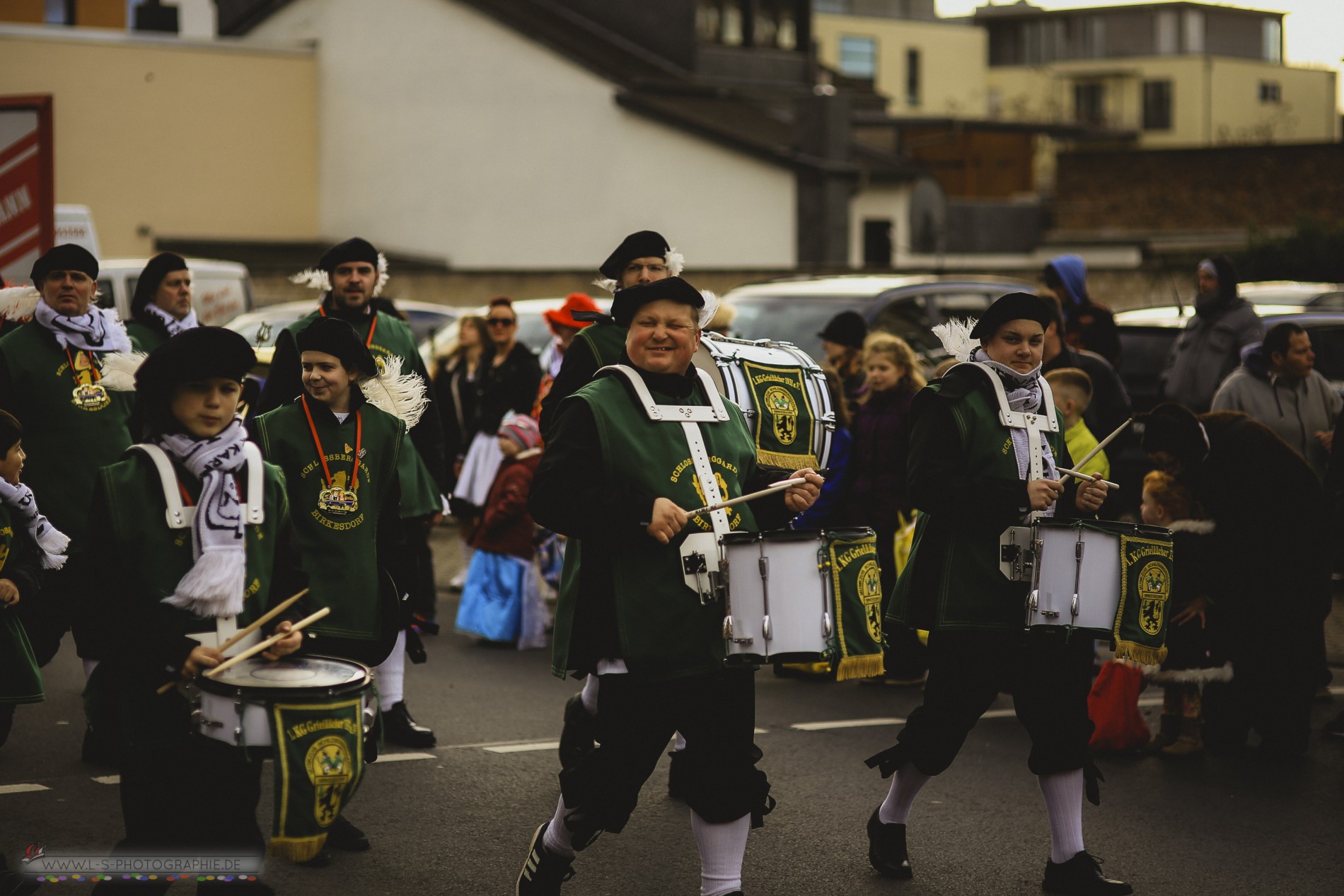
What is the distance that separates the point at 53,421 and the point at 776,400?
11.2 ft

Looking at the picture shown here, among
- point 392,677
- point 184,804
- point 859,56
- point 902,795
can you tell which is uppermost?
point 859,56

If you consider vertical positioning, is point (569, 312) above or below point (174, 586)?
above

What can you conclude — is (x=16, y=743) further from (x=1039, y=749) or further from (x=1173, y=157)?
(x=1173, y=157)

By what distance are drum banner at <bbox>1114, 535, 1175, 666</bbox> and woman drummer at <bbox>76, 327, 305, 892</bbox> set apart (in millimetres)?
2733

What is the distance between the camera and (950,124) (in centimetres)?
4938

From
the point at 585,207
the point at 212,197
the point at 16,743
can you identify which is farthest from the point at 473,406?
the point at 212,197

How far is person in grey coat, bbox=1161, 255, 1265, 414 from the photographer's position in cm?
1184

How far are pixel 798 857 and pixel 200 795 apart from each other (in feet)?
7.87

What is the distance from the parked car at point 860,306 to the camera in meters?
12.5

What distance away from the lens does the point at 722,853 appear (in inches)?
186

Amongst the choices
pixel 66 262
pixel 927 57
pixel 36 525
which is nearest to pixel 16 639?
pixel 36 525

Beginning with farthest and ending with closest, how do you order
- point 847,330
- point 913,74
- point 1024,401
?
point 913,74 → point 847,330 → point 1024,401

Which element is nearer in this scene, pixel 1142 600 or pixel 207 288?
pixel 1142 600

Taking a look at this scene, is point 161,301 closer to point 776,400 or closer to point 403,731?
point 403,731
